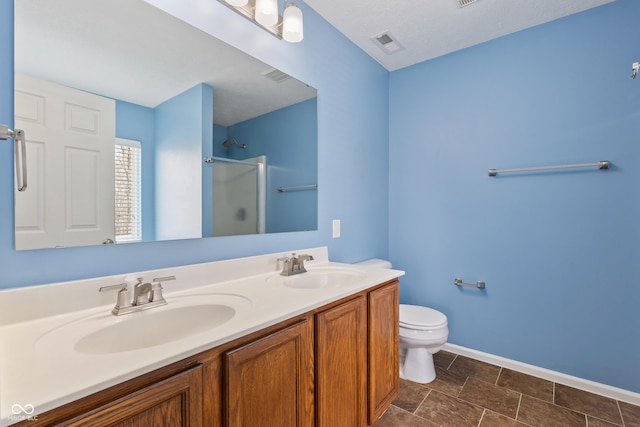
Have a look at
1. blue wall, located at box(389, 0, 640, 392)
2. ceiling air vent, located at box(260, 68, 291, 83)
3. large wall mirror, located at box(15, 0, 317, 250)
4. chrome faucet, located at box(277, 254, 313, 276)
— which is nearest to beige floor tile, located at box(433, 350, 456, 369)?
blue wall, located at box(389, 0, 640, 392)

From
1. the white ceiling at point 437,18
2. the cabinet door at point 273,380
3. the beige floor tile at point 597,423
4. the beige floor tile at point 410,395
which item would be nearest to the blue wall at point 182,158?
the cabinet door at point 273,380

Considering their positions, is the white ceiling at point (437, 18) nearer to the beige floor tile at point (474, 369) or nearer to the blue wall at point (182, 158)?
the blue wall at point (182, 158)

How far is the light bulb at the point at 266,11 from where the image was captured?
53.8 inches

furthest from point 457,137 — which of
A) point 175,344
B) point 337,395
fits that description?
point 175,344

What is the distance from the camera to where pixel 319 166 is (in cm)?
187

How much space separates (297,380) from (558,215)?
2.01 meters

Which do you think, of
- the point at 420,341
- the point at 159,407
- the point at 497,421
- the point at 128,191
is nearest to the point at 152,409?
the point at 159,407

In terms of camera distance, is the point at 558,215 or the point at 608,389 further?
the point at 558,215

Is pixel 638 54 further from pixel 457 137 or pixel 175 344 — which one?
pixel 175 344

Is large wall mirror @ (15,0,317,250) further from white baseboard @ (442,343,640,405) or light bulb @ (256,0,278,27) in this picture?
white baseboard @ (442,343,640,405)

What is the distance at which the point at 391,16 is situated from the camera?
1916mm

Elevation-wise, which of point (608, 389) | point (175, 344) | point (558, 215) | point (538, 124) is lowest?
point (608, 389)

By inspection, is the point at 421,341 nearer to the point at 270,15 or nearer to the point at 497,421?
the point at 497,421

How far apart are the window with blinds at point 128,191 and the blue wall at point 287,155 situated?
0.47m
